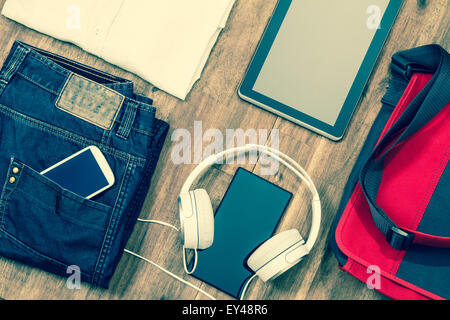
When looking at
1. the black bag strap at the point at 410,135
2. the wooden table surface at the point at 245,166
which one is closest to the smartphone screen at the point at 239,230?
the wooden table surface at the point at 245,166

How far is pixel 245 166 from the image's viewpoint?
2.12ft

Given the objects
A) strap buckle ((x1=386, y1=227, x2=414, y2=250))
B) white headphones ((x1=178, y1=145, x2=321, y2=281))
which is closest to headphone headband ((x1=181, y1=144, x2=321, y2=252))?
white headphones ((x1=178, y1=145, x2=321, y2=281))

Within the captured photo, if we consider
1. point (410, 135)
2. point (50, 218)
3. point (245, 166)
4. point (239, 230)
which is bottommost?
point (50, 218)

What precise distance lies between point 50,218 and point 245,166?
341 millimetres

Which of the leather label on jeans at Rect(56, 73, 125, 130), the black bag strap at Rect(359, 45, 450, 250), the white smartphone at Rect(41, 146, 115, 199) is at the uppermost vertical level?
the black bag strap at Rect(359, 45, 450, 250)

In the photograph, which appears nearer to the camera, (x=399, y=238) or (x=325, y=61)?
(x=399, y=238)

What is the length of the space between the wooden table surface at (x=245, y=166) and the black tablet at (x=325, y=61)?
0.03 meters

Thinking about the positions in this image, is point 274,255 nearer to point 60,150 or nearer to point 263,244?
point 263,244

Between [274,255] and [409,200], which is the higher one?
[409,200]

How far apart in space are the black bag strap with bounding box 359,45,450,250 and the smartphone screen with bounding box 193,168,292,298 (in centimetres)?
14

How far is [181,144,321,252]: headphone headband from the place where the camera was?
564 millimetres

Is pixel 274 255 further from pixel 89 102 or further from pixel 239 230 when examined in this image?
pixel 89 102

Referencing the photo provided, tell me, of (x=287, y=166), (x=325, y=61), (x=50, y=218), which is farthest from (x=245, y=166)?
(x=50, y=218)

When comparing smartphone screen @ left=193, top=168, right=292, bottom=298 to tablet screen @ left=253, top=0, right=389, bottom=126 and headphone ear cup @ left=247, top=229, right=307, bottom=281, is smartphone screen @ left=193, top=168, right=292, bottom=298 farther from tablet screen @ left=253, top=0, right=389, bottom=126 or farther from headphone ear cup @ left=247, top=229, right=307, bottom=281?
tablet screen @ left=253, top=0, right=389, bottom=126
